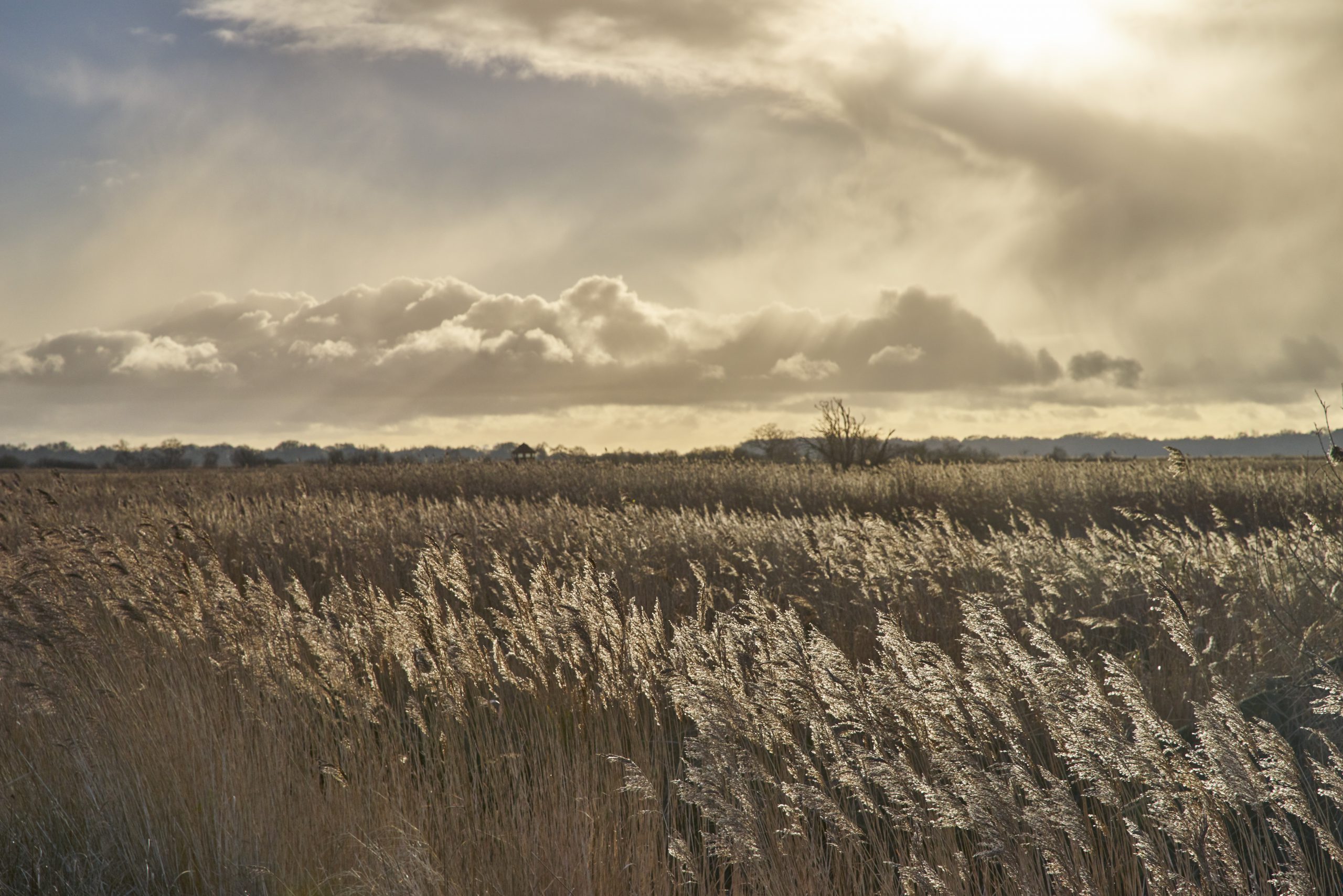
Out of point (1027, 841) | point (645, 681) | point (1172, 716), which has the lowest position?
point (1172, 716)

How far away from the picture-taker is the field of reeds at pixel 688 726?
2631 mm

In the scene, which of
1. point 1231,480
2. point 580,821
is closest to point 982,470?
point 1231,480

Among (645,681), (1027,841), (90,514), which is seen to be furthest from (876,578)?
(90,514)

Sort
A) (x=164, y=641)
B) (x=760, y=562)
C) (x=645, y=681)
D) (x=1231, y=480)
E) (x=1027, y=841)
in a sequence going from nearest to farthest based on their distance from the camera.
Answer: (x=1027, y=841)
(x=645, y=681)
(x=164, y=641)
(x=760, y=562)
(x=1231, y=480)

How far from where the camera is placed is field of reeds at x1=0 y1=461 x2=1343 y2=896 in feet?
8.63

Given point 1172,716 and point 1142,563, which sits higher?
point 1142,563

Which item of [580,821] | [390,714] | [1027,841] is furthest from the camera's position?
[390,714]

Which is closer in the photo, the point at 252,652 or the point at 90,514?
the point at 252,652

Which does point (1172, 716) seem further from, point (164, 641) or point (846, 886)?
point (164, 641)

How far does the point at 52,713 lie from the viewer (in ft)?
15.9

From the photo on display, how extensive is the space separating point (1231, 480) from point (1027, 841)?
62.9 feet

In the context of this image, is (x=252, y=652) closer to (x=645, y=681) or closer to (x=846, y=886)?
(x=645, y=681)

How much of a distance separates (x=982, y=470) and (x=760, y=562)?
1308 centimetres

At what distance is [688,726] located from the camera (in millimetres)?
5016
